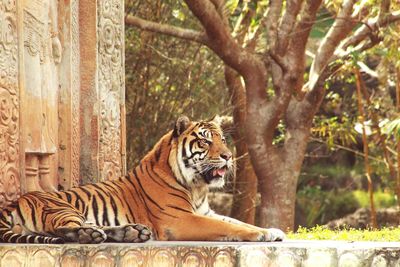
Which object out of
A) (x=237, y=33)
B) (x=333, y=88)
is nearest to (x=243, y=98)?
(x=237, y=33)

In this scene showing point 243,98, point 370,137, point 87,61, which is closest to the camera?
point 87,61

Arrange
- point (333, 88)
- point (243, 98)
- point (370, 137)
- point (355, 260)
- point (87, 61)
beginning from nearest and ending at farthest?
point (355, 260)
point (87, 61)
point (243, 98)
point (370, 137)
point (333, 88)

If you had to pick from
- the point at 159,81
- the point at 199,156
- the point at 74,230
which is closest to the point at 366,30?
the point at 159,81

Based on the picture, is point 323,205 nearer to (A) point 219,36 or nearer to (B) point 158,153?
(A) point 219,36

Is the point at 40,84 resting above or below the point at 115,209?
above

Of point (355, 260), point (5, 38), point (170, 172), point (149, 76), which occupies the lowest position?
point (355, 260)

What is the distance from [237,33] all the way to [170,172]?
702 centimetres

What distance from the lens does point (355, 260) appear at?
6.02 metres

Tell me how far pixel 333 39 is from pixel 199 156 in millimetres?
5180

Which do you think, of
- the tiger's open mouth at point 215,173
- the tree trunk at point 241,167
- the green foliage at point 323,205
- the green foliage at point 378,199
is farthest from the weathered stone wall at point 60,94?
the green foliage at point 378,199

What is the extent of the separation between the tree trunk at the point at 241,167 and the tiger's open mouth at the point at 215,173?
6611 millimetres

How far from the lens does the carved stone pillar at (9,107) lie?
274 inches

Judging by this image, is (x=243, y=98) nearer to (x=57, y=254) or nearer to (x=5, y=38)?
(x=5, y=38)

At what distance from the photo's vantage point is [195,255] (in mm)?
6129
